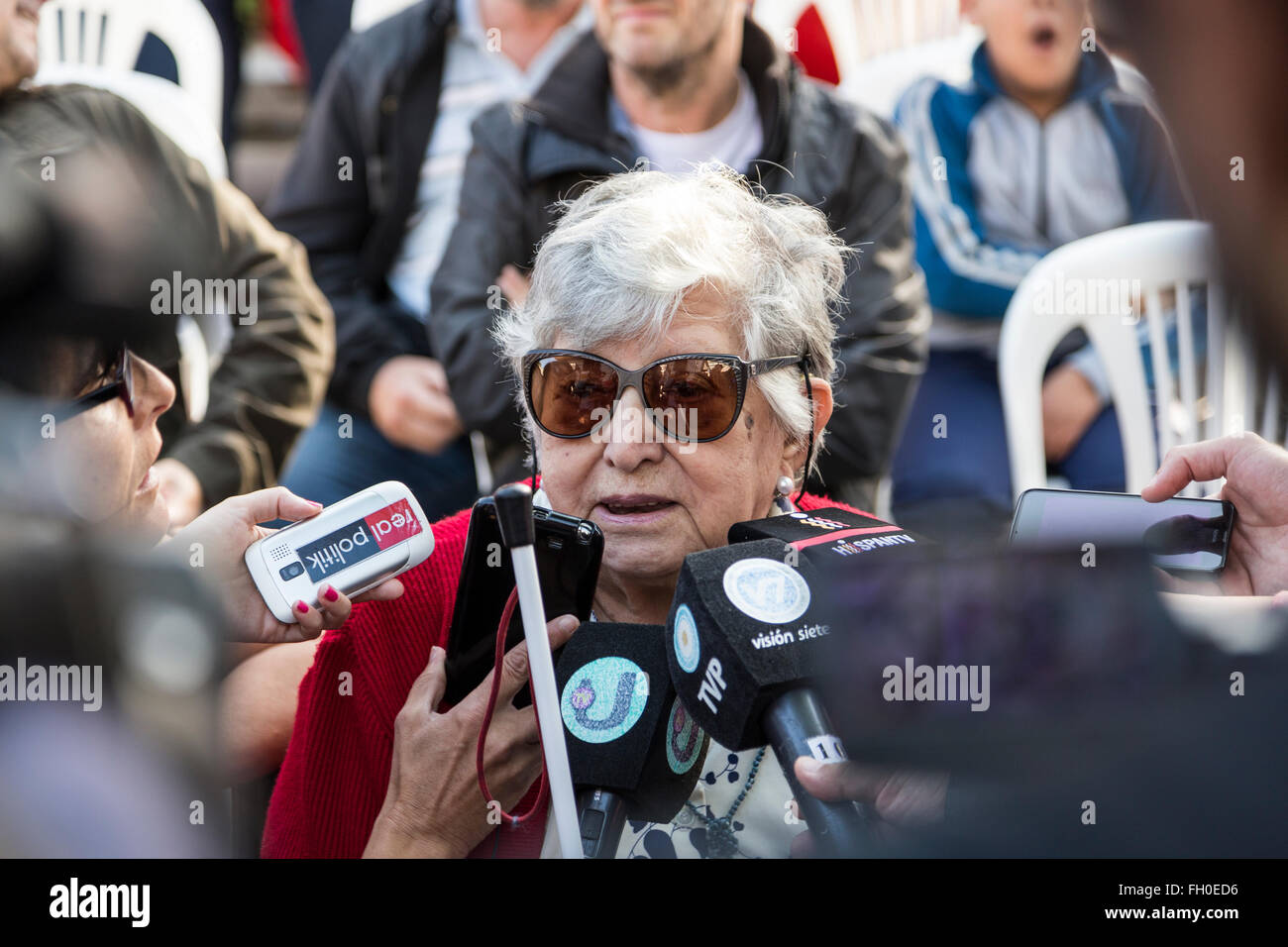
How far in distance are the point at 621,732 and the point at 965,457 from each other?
5.98ft

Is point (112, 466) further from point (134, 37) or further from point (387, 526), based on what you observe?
point (134, 37)

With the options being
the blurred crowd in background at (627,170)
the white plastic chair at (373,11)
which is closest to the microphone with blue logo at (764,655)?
the blurred crowd in background at (627,170)

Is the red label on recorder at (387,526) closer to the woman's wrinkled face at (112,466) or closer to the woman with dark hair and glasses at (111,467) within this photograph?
the woman with dark hair and glasses at (111,467)

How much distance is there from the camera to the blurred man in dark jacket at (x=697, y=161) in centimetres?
304

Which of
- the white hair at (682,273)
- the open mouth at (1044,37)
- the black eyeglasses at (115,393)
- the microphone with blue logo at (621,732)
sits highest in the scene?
the open mouth at (1044,37)

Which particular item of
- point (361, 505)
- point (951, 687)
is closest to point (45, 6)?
point (361, 505)

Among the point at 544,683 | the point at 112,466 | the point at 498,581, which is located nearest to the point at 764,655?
the point at 544,683

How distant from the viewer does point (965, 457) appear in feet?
10.2

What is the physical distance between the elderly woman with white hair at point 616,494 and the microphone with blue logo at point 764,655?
42cm

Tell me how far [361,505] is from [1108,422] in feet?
6.63

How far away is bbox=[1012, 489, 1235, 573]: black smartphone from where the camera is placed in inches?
66.6

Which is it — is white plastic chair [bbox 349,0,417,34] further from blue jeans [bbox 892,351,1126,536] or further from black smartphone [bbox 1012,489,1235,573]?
black smartphone [bbox 1012,489,1235,573]

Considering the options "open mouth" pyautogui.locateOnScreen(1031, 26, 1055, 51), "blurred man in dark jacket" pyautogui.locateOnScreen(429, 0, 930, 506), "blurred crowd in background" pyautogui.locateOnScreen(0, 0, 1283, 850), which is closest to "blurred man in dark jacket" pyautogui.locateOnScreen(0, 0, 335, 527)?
"blurred crowd in background" pyautogui.locateOnScreen(0, 0, 1283, 850)

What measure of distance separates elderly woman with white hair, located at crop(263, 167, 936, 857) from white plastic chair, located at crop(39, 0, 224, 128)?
5.38 ft
